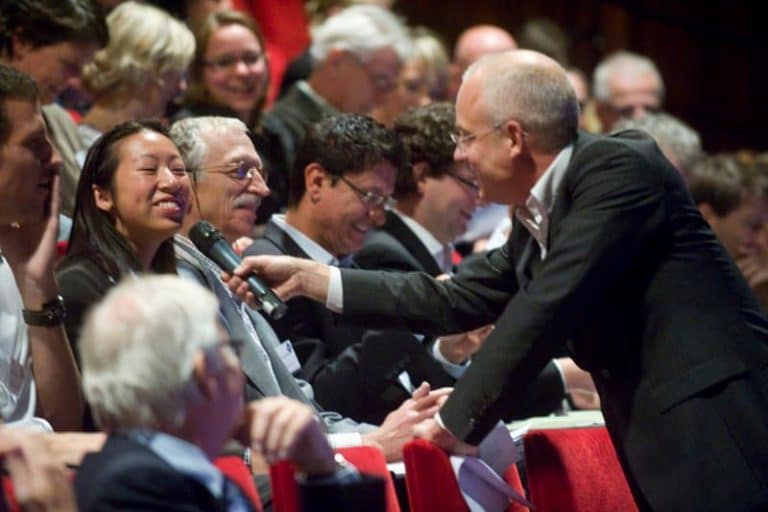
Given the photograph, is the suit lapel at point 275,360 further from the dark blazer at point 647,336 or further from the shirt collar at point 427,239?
the shirt collar at point 427,239

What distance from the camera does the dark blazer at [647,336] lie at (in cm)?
296

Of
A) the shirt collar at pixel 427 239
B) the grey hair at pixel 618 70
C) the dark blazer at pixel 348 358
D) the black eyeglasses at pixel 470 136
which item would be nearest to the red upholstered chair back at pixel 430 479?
the black eyeglasses at pixel 470 136

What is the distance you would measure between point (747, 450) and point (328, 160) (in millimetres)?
1697

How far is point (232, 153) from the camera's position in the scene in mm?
3859

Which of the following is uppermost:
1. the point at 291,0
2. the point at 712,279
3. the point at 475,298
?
the point at 712,279

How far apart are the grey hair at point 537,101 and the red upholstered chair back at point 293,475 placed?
70 cm

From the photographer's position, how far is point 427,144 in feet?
16.0

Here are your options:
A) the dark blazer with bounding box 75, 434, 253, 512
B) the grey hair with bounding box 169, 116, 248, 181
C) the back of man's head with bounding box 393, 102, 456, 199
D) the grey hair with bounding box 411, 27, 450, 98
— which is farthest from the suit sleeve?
the grey hair with bounding box 411, 27, 450, 98

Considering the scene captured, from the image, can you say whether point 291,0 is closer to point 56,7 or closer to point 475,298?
point 56,7

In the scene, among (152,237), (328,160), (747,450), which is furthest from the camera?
(328,160)

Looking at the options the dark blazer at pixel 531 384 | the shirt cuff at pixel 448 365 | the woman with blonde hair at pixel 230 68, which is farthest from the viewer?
the woman with blonde hair at pixel 230 68

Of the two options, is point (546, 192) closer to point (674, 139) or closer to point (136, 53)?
point (136, 53)

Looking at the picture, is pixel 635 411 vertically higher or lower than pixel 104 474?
lower

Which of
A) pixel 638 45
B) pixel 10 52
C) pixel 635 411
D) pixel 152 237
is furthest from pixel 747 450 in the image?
pixel 638 45
